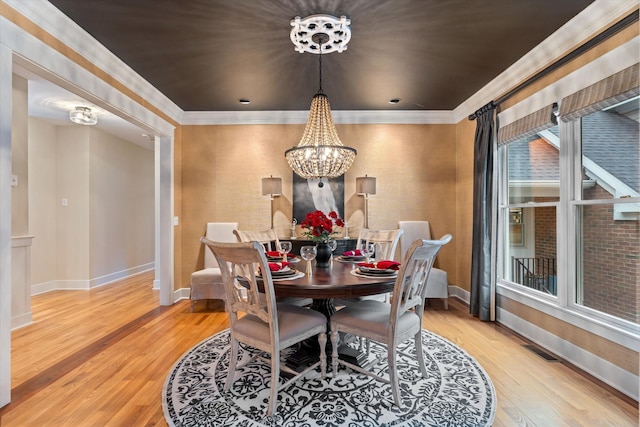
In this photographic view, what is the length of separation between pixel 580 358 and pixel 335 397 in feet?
6.35

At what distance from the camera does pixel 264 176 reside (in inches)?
187

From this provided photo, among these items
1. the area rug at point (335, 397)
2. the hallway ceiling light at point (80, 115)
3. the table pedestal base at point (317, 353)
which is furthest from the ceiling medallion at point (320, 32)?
the hallway ceiling light at point (80, 115)

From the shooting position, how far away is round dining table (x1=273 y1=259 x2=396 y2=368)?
1.94 metres

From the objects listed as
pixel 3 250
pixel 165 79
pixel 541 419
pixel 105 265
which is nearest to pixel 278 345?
pixel 541 419

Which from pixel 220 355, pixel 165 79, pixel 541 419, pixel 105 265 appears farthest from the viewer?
pixel 105 265

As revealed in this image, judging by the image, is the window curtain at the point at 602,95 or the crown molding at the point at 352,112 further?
the crown molding at the point at 352,112

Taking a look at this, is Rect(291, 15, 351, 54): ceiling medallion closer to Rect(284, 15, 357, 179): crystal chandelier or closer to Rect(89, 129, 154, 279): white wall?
Rect(284, 15, 357, 179): crystal chandelier

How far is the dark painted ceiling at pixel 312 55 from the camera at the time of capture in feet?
7.48

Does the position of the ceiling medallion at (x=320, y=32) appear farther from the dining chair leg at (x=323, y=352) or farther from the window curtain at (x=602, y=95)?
the dining chair leg at (x=323, y=352)

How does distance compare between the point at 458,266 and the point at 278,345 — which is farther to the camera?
the point at 458,266

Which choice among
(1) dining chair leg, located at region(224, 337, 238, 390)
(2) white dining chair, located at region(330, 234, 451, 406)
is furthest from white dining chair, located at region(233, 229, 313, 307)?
(1) dining chair leg, located at region(224, 337, 238, 390)

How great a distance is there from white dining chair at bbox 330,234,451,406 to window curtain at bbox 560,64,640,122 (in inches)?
56.1

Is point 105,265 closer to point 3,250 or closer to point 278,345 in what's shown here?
point 3,250

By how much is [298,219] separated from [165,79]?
237cm
